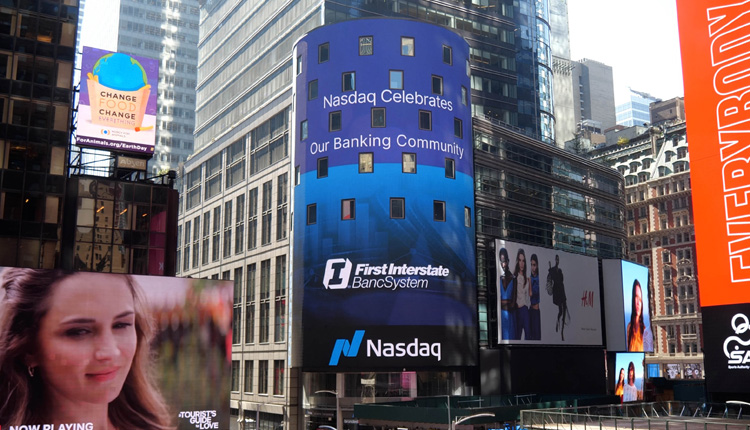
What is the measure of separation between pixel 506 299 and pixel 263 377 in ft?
97.8

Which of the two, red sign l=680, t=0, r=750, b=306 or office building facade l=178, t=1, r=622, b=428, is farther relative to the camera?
office building facade l=178, t=1, r=622, b=428

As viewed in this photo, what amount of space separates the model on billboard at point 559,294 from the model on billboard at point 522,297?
16.1ft

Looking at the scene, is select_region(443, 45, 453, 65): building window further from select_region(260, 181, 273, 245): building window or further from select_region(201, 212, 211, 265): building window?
select_region(201, 212, 211, 265): building window

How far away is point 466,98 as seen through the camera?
80.4 m

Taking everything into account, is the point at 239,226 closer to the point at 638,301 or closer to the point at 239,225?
the point at 239,225

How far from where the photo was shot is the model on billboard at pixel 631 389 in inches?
3766

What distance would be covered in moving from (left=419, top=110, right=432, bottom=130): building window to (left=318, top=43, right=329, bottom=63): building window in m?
11.3

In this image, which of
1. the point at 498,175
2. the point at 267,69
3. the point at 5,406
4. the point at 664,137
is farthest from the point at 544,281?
the point at 664,137

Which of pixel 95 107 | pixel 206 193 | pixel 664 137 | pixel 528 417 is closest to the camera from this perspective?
pixel 528 417

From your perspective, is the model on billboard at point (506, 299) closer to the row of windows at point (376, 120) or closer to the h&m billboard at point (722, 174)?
the row of windows at point (376, 120)

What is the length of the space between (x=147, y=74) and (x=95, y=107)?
6.47 m

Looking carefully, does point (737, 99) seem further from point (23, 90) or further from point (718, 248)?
point (23, 90)

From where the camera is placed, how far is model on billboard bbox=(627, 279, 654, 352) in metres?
98.7

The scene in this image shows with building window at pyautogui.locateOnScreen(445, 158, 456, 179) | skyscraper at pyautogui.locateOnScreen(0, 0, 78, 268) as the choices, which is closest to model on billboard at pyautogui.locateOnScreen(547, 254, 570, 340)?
building window at pyautogui.locateOnScreen(445, 158, 456, 179)
